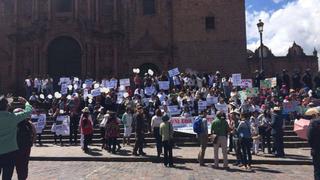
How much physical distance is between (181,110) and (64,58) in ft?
49.2

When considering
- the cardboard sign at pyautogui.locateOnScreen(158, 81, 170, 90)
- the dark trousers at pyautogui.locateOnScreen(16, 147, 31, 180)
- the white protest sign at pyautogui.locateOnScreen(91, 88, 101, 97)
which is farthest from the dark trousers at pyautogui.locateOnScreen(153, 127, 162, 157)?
the cardboard sign at pyautogui.locateOnScreen(158, 81, 170, 90)

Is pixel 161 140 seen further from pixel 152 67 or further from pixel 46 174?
pixel 152 67

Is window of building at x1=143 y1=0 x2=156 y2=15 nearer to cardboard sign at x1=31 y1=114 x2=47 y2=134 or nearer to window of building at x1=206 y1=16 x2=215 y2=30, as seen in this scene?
window of building at x1=206 y1=16 x2=215 y2=30

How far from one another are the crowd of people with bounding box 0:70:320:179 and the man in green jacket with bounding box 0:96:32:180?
45 mm

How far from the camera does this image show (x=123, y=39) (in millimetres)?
34031

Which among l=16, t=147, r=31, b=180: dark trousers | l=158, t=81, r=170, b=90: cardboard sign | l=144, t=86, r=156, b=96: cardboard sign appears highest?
l=158, t=81, r=170, b=90: cardboard sign

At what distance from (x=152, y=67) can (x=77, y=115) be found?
1491cm

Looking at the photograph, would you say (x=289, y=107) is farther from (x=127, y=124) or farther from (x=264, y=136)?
(x=127, y=124)

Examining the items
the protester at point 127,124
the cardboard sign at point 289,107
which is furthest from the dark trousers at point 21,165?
the cardboard sign at point 289,107

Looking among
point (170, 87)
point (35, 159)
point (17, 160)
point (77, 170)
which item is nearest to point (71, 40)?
point (170, 87)

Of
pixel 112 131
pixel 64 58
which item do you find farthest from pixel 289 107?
pixel 64 58

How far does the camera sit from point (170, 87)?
87.6 ft

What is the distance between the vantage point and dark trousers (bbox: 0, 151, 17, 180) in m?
7.34

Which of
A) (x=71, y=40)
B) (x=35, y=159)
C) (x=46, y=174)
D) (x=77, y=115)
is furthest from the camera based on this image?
(x=71, y=40)
